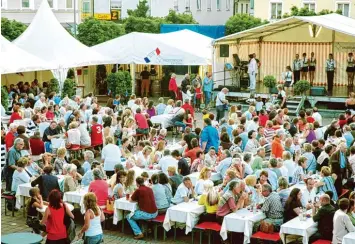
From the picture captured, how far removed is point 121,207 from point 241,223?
2.27 meters

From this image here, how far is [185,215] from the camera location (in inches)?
501

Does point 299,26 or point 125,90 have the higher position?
point 299,26

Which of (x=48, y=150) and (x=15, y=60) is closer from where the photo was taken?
(x=48, y=150)

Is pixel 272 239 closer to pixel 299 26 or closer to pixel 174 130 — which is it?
pixel 174 130

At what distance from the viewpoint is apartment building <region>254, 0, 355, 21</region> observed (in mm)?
54812

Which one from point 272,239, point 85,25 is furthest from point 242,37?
point 272,239

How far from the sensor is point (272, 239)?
38.9 feet

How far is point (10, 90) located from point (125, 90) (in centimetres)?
631

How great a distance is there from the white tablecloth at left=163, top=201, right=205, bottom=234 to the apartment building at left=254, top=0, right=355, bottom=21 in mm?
43861

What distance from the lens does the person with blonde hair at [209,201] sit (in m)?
12.7

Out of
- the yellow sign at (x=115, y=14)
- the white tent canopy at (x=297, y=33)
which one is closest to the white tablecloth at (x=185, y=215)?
the white tent canopy at (x=297, y=33)

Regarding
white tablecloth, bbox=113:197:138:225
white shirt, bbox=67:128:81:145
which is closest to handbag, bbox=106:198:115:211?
white tablecloth, bbox=113:197:138:225

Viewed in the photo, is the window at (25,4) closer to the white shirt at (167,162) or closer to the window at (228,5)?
the window at (228,5)

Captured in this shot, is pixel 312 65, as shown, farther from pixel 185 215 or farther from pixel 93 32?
pixel 185 215
